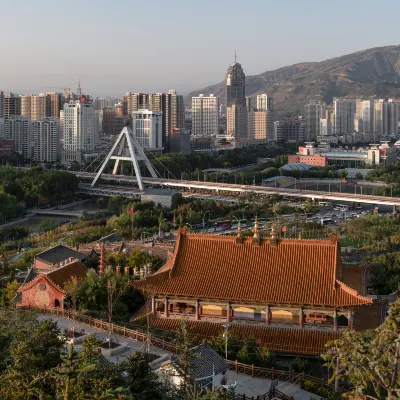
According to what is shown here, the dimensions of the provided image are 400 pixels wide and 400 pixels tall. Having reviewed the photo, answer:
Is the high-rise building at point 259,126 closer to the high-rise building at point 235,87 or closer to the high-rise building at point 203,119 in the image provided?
the high-rise building at point 203,119

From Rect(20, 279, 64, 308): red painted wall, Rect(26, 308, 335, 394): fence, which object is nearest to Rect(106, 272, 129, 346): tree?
Rect(26, 308, 335, 394): fence

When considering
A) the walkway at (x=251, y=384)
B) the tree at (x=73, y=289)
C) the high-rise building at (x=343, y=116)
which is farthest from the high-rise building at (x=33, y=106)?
the walkway at (x=251, y=384)

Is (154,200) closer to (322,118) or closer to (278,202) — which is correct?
(278,202)

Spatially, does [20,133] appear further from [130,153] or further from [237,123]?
[237,123]

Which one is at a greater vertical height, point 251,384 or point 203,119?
point 203,119

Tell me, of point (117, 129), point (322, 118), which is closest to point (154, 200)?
point (117, 129)

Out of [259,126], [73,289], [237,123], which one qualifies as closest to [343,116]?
[259,126]
